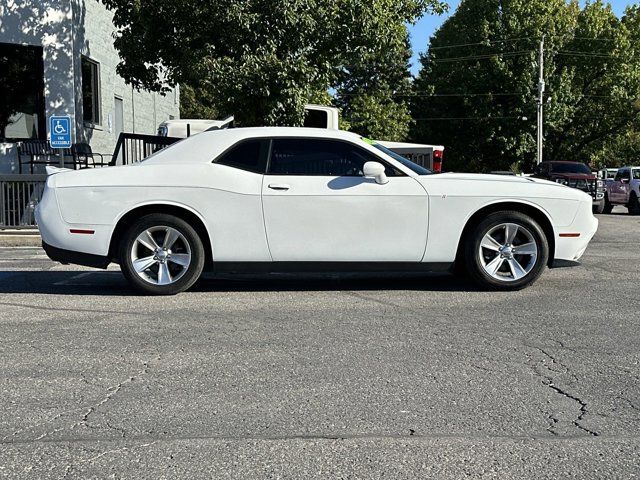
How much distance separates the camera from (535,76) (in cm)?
4853

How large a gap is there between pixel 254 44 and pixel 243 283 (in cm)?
1074

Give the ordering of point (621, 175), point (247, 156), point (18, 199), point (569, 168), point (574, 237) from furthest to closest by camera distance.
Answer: point (569, 168) < point (621, 175) < point (18, 199) < point (574, 237) < point (247, 156)

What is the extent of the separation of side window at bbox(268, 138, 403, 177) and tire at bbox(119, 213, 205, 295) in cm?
104

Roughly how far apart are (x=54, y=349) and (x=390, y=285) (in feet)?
12.3

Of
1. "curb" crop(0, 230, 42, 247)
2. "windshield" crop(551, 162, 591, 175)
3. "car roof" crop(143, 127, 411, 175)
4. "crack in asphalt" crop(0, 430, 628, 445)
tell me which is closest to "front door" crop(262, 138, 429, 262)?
"car roof" crop(143, 127, 411, 175)

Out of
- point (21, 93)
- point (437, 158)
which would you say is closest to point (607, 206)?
point (437, 158)

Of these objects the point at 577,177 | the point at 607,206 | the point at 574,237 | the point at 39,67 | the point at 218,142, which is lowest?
the point at 607,206

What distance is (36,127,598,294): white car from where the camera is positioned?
7305 millimetres

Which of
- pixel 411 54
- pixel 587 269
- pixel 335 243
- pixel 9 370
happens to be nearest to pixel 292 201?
pixel 335 243

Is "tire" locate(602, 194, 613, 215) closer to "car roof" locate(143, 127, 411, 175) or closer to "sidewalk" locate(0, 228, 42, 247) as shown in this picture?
"sidewalk" locate(0, 228, 42, 247)

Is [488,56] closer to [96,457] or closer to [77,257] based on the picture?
[77,257]

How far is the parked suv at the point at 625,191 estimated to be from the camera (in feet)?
80.2

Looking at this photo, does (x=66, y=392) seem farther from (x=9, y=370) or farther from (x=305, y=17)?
(x=305, y=17)

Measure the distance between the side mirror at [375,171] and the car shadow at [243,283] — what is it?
1.16 m
